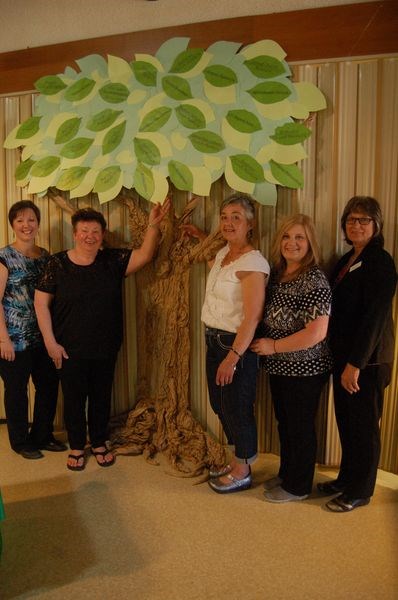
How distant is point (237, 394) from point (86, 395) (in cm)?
89

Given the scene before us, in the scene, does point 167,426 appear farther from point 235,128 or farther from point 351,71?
point 351,71

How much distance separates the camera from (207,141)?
252 centimetres

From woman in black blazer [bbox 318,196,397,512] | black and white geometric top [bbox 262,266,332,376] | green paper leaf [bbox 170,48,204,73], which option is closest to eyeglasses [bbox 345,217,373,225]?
woman in black blazer [bbox 318,196,397,512]

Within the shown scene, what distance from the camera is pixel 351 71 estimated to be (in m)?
2.33

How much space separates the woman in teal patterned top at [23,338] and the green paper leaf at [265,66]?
56.1 inches

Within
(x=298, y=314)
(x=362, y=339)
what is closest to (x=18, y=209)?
(x=298, y=314)

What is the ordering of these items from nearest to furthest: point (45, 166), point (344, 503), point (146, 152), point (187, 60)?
1. point (344, 503)
2. point (187, 60)
3. point (146, 152)
4. point (45, 166)

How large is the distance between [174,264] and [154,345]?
0.51 m

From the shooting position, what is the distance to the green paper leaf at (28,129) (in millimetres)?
2861

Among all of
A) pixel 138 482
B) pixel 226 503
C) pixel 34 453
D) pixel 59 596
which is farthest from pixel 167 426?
pixel 59 596

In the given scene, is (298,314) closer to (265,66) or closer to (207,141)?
(207,141)

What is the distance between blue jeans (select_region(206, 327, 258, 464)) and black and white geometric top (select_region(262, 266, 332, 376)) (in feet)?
0.39

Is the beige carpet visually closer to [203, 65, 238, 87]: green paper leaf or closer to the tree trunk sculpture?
the tree trunk sculpture

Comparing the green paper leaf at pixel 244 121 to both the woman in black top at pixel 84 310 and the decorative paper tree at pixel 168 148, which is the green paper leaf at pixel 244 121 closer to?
the decorative paper tree at pixel 168 148
